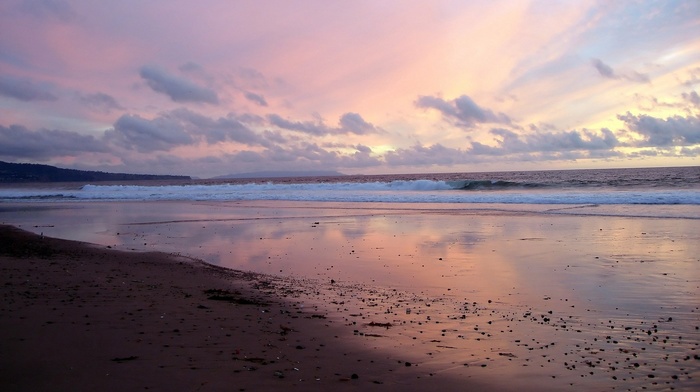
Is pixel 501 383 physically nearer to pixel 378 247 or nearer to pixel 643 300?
pixel 643 300

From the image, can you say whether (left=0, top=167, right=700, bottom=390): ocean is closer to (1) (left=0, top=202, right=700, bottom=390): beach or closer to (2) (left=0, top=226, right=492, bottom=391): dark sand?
(1) (left=0, top=202, right=700, bottom=390): beach

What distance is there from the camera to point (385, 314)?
7.92m

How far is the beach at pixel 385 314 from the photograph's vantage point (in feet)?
17.6

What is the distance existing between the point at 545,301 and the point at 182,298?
6.58 m

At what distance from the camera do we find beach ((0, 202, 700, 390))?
537 cm

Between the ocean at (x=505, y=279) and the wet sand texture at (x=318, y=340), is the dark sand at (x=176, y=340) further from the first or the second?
the ocean at (x=505, y=279)

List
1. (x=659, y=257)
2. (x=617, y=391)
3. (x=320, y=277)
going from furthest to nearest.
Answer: (x=659, y=257)
(x=320, y=277)
(x=617, y=391)

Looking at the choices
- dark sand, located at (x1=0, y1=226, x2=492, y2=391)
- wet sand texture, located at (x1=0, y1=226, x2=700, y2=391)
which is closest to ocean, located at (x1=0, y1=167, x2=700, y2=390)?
wet sand texture, located at (x1=0, y1=226, x2=700, y2=391)

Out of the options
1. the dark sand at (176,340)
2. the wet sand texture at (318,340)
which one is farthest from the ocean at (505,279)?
the dark sand at (176,340)

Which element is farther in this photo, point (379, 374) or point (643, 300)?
point (643, 300)

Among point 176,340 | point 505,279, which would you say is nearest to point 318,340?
point 176,340

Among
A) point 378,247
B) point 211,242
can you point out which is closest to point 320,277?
point 378,247

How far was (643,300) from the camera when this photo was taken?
838 cm

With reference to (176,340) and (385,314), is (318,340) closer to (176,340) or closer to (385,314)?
(385,314)
